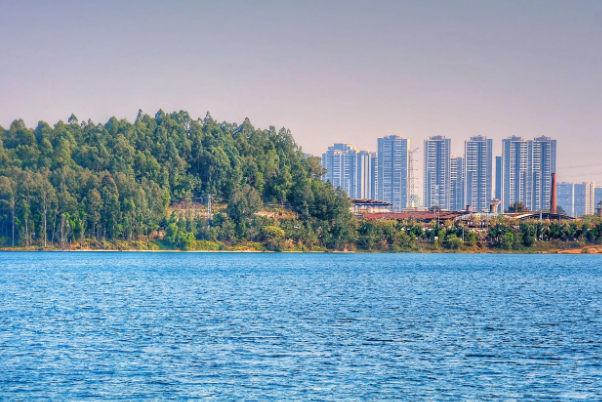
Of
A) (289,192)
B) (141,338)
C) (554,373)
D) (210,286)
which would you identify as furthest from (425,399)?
(289,192)

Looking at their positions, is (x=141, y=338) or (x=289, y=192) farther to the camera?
(x=289, y=192)

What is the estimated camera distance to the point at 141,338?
2941cm

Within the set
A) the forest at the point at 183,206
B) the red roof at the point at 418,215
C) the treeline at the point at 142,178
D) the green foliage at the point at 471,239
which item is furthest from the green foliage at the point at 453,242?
the treeline at the point at 142,178

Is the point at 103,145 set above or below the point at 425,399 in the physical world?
above

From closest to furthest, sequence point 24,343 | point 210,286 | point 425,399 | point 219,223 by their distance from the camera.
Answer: point 425,399, point 24,343, point 210,286, point 219,223

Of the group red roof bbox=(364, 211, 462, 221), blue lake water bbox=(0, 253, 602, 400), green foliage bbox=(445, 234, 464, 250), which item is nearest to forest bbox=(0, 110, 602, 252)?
green foliage bbox=(445, 234, 464, 250)

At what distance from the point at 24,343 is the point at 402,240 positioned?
347 feet

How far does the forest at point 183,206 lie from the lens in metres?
123

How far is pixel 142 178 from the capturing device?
5354 inches

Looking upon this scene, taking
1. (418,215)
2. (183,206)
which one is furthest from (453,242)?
(183,206)

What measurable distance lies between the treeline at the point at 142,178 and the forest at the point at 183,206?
217 mm

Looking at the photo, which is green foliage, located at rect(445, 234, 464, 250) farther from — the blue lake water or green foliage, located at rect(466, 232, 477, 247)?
the blue lake water

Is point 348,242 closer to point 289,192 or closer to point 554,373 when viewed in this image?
point 289,192

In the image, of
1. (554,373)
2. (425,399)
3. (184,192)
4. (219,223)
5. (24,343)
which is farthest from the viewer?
(184,192)
